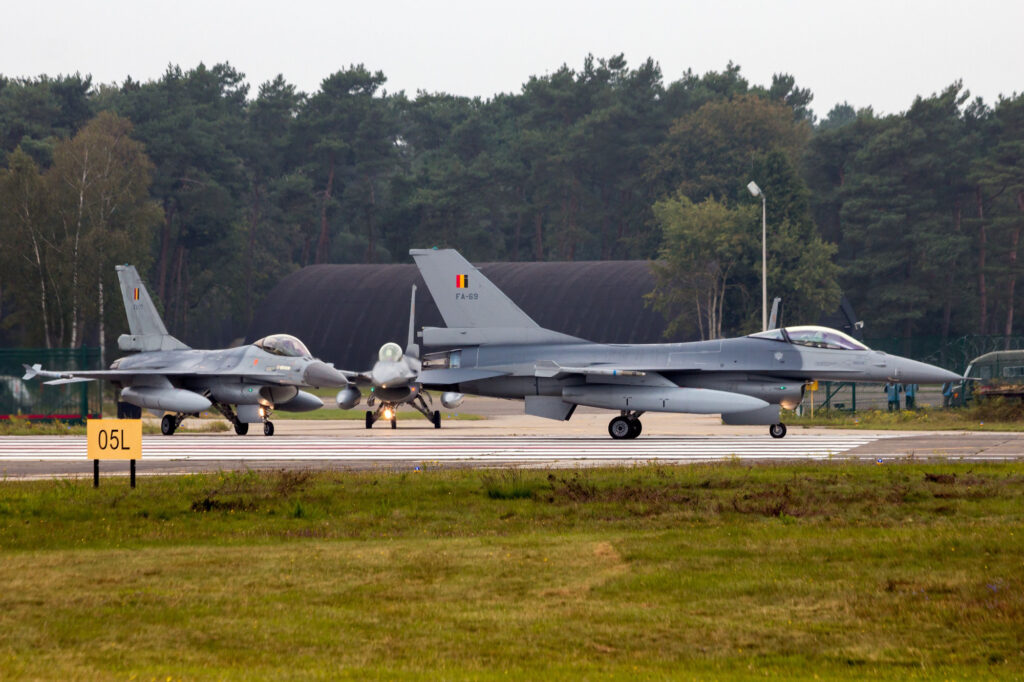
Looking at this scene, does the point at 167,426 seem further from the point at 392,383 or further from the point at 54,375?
the point at 392,383

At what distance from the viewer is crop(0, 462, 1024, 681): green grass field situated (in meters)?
7.86

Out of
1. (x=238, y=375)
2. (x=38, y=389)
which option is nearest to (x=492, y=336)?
→ (x=238, y=375)

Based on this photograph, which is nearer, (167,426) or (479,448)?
(479,448)

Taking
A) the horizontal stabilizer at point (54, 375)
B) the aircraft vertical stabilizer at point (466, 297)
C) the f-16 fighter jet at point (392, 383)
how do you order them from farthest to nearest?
the f-16 fighter jet at point (392, 383), the horizontal stabilizer at point (54, 375), the aircraft vertical stabilizer at point (466, 297)

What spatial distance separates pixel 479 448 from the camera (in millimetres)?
24219

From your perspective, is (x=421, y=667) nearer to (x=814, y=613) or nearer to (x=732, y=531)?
(x=814, y=613)

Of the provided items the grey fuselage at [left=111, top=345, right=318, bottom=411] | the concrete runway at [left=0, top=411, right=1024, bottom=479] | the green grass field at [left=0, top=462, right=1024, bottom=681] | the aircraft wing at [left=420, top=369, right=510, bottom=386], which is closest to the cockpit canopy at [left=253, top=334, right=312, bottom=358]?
the grey fuselage at [left=111, top=345, right=318, bottom=411]

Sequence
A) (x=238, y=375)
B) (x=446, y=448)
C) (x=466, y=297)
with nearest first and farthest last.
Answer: (x=446, y=448) < (x=466, y=297) < (x=238, y=375)

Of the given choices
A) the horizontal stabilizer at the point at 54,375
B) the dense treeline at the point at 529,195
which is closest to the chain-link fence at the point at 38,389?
the horizontal stabilizer at the point at 54,375

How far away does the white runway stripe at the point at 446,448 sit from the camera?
21891 millimetres

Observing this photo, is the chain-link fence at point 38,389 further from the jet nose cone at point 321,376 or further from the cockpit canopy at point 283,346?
the jet nose cone at point 321,376

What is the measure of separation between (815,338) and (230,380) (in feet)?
48.0

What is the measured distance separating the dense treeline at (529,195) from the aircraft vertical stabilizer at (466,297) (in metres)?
33.8

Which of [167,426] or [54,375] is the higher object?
[54,375]
